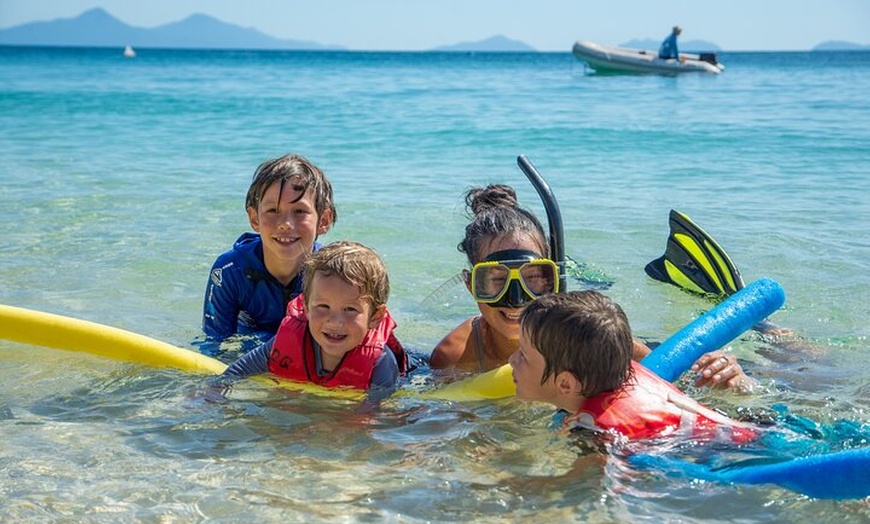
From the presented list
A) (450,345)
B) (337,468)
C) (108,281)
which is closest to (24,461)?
(337,468)

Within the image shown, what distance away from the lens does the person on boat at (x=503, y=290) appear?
3.77m

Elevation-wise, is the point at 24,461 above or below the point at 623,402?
below

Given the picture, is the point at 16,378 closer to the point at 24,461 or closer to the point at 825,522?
the point at 24,461

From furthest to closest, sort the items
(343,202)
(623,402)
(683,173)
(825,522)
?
(683,173), (343,202), (623,402), (825,522)

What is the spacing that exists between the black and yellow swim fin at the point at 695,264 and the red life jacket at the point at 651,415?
207 cm

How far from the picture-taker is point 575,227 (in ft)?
26.0

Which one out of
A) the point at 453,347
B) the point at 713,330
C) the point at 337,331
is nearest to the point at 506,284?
the point at 453,347

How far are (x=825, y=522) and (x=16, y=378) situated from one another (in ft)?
10.4

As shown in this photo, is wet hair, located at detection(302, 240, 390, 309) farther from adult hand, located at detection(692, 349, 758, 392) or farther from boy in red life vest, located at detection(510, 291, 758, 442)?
adult hand, located at detection(692, 349, 758, 392)

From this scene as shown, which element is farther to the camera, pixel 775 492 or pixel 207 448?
pixel 207 448

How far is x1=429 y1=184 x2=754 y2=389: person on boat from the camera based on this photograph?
3.77 meters

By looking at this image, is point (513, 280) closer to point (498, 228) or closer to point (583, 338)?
point (498, 228)

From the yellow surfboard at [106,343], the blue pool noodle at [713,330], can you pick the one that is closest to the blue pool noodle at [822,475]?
the blue pool noodle at [713,330]

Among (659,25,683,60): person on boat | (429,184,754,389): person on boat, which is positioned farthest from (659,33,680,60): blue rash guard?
(429,184,754,389): person on boat
